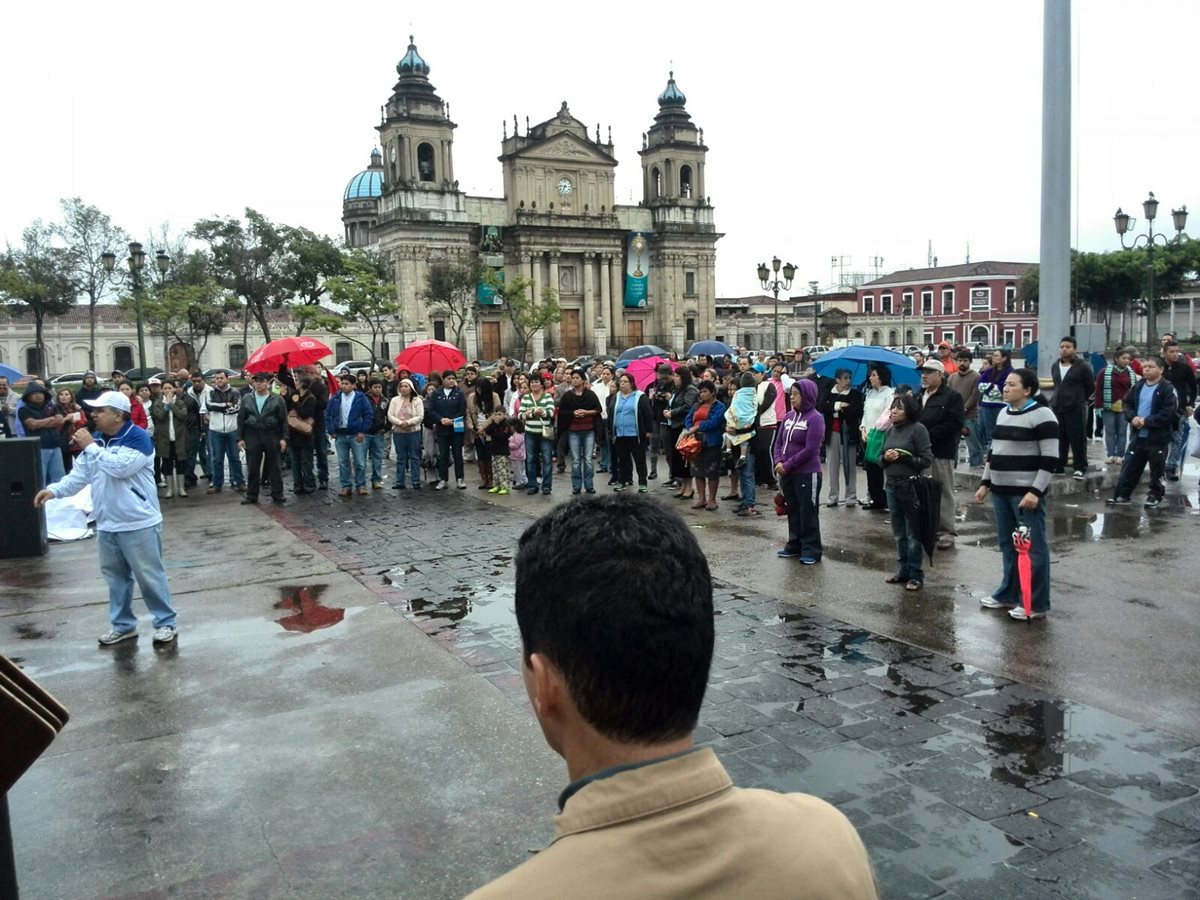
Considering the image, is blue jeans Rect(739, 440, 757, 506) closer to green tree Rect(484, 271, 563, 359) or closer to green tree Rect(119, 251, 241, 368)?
green tree Rect(119, 251, 241, 368)

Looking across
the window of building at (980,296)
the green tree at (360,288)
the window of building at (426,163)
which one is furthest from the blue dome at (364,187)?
the window of building at (980,296)

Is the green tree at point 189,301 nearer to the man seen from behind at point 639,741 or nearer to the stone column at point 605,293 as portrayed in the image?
the stone column at point 605,293

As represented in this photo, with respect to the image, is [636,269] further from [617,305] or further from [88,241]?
[88,241]

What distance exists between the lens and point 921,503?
776 cm

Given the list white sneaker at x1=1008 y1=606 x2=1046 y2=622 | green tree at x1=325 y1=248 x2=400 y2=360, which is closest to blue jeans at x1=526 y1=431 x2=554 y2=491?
white sneaker at x1=1008 y1=606 x2=1046 y2=622

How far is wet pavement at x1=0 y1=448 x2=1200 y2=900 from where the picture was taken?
3.88 meters

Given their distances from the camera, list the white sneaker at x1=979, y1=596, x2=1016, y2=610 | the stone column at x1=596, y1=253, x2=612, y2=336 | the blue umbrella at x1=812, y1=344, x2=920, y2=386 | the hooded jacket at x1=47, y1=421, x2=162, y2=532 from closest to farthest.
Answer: the hooded jacket at x1=47, y1=421, x2=162, y2=532 < the white sneaker at x1=979, y1=596, x2=1016, y2=610 < the blue umbrella at x1=812, y1=344, x2=920, y2=386 < the stone column at x1=596, y1=253, x2=612, y2=336

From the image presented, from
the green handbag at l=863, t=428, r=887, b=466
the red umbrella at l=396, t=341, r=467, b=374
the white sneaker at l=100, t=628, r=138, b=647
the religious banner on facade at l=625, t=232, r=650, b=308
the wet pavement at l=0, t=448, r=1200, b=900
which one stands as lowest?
the wet pavement at l=0, t=448, r=1200, b=900

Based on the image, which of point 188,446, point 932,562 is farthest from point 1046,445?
point 188,446

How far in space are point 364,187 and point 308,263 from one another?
119ft

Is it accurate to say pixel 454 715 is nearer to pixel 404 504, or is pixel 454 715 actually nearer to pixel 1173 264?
pixel 404 504

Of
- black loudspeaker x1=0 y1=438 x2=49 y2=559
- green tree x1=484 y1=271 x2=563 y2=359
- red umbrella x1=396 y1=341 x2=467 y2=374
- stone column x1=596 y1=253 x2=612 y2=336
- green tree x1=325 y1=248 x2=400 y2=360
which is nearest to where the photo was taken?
black loudspeaker x1=0 y1=438 x2=49 y2=559

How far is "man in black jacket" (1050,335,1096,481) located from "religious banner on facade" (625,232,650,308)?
207ft

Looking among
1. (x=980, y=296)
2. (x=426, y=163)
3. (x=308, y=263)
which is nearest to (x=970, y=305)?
(x=980, y=296)
